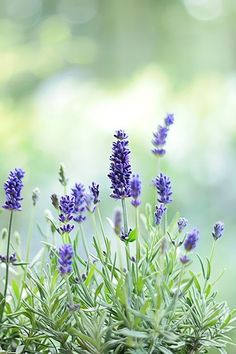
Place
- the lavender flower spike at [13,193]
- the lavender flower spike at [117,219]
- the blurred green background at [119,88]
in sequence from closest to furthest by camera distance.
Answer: the lavender flower spike at [117,219], the lavender flower spike at [13,193], the blurred green background at [119,88]

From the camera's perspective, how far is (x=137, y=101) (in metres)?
1.55

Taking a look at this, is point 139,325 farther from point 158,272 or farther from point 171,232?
point 171,232

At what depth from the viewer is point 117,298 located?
61cm

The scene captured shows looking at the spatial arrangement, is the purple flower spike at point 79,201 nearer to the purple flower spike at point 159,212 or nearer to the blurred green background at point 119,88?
the purple flower spike at point 159,212

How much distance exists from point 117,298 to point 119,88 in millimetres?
1034

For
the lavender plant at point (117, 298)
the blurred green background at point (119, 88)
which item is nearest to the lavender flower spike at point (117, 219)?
the lavender plant at point (117, 298)

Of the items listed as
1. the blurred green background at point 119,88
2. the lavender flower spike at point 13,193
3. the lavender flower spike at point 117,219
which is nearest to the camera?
the lavender flower spike at point 117,219

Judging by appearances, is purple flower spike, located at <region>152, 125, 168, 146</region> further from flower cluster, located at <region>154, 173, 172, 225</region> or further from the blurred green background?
the blurred green background

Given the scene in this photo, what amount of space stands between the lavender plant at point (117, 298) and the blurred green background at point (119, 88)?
32.1 inches

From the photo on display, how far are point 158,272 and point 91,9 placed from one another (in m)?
1.11

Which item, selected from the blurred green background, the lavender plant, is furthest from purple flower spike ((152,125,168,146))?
the blurred green background

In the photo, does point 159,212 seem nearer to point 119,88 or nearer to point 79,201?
point 79,201

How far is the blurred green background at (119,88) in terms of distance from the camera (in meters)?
1.50

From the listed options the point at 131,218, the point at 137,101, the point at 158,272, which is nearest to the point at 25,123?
the point at 137,101
